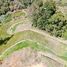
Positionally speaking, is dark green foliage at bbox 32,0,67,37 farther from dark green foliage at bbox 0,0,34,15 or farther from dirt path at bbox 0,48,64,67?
dark green foliage at bbox 0,0,34,15

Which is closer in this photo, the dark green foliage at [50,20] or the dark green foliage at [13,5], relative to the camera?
the dark green foliage at [50,20]

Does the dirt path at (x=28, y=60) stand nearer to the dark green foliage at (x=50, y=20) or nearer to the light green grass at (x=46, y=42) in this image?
the light green grass at (x=46, y=42)

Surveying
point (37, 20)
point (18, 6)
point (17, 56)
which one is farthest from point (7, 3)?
point (17, 56)

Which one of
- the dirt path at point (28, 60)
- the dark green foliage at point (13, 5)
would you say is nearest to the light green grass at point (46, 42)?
the dirt path at point (28, 60)

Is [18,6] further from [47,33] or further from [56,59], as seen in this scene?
[56,59]

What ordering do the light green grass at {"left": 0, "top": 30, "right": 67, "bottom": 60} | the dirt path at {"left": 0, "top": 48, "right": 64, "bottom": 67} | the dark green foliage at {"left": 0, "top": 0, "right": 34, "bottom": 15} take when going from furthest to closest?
the dark green foliage at {"left": 0, "top": 0, "right": 34, "bottom": 15}
the light green grass at {"left": 0, "top": 30, "right": 67, "bottom": 60}
the dirt path at {"left": 0, "top": 48, "right": 64, "bottom": 67}

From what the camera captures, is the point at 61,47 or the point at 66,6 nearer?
the point at 61,47

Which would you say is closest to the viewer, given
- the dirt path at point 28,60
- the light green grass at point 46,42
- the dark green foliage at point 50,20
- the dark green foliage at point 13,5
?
the dirt path at point 28,60

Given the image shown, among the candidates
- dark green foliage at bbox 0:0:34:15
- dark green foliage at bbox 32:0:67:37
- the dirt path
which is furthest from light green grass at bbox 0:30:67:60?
dark green foliage at bbox 0:0:34:15

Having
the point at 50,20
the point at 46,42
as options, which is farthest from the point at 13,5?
the point at 46,42
